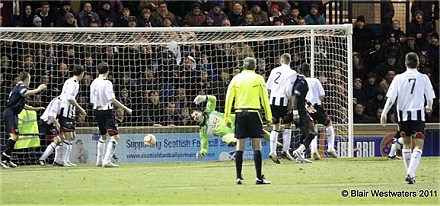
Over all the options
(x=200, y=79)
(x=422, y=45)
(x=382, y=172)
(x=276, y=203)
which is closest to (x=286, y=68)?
(x=382, y=172)

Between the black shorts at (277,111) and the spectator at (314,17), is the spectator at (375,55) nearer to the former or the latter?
the spectator at (314,17)

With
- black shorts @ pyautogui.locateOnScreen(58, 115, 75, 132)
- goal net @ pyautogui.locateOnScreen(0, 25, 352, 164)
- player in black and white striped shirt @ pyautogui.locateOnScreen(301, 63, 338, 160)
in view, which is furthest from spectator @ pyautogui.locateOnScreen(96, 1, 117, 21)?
player in black and white striped shirt @ pyautogui.locateOnScreen(301, 63, 338, 160)

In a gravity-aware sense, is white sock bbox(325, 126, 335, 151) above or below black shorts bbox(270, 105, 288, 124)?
below

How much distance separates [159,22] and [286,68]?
6.01 metres

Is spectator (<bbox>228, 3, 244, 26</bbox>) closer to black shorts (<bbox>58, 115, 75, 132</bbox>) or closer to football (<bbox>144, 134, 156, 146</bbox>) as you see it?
football (<bbox>144, 134, 156, 146</bbox>)

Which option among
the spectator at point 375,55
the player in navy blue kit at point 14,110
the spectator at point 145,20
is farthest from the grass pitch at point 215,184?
the spectator at point 375,55

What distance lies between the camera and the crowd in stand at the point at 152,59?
78.4 ft

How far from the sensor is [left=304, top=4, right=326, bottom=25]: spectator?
26.9m

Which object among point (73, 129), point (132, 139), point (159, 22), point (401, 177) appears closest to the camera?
point (401, 177)

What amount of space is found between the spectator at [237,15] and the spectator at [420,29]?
4.97 m

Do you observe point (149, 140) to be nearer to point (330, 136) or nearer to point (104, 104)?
point (104, 104)

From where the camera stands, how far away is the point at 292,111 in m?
20.2

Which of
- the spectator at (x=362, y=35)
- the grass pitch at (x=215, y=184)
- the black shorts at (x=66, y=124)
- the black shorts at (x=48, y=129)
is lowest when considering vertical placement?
the grass pitch at (x=215, y=184)

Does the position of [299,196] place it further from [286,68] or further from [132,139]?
[132,139]
